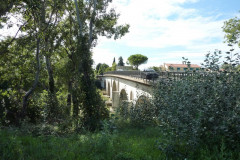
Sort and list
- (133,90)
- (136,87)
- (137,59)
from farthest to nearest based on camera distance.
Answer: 1. (137,59)
2. (133,90)
3. (136,87)

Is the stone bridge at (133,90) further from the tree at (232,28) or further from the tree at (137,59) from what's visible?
the tree at (137,59)

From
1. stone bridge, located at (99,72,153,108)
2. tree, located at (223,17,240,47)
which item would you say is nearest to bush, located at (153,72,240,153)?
stone bridge, located at (99,72,153,108)

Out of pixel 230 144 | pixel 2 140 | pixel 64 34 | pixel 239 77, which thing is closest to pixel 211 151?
pixel 230 144

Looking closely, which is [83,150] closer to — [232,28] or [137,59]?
[232,28]

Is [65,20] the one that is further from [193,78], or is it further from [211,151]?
[211,151]

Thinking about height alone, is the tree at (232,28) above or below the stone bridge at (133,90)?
above

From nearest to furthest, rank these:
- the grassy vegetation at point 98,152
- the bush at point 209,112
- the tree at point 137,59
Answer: the bush at point 209,112, the grassy vegetation at point 98,152, the tree at point 137,59

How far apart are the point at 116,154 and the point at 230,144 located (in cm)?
259

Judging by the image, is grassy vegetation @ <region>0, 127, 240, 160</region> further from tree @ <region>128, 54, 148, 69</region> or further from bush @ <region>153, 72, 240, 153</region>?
tree @ <region>128, 54, 148, 69</region>

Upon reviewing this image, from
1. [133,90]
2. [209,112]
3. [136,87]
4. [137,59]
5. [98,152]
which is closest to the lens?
[209,112]

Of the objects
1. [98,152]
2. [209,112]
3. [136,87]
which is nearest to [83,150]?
[98,152]

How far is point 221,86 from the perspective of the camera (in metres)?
4.43

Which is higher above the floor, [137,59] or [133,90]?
[137,59]

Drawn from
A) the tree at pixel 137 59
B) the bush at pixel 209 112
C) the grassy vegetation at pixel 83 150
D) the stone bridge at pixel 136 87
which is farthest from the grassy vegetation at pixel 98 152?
the tree at pixel 137 59
